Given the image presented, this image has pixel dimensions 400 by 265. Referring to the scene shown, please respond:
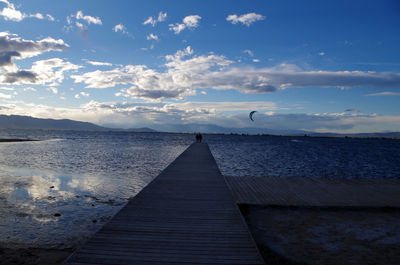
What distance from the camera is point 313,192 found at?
1263 centimetres

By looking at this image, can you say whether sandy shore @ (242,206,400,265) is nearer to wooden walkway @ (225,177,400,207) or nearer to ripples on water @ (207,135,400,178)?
wooden walkway @ (225,177,400,207)

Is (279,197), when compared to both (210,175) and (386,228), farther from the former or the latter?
(386,228)

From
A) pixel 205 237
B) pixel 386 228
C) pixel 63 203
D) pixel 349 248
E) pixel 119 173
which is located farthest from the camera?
pixel 119 173

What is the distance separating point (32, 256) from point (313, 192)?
37.7 feet

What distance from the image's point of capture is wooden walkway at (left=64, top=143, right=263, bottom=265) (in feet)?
14.1

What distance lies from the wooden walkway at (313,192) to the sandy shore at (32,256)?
651 centimetres

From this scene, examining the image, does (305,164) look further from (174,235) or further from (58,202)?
(174,235)

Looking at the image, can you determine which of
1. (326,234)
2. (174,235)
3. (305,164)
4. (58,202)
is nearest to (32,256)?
(174,235)

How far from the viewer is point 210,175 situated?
12.4 m

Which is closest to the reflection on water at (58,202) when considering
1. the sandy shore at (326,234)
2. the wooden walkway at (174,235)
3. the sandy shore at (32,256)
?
the sandy shore at (32,256)

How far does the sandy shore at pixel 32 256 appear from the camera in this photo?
5.59 metres

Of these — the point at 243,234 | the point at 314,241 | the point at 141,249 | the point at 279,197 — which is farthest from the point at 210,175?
the point at 141,249

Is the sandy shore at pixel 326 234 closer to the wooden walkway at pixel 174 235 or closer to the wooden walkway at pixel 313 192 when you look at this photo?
the wooden walkway at pixel 313 192

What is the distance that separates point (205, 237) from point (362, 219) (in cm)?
630
